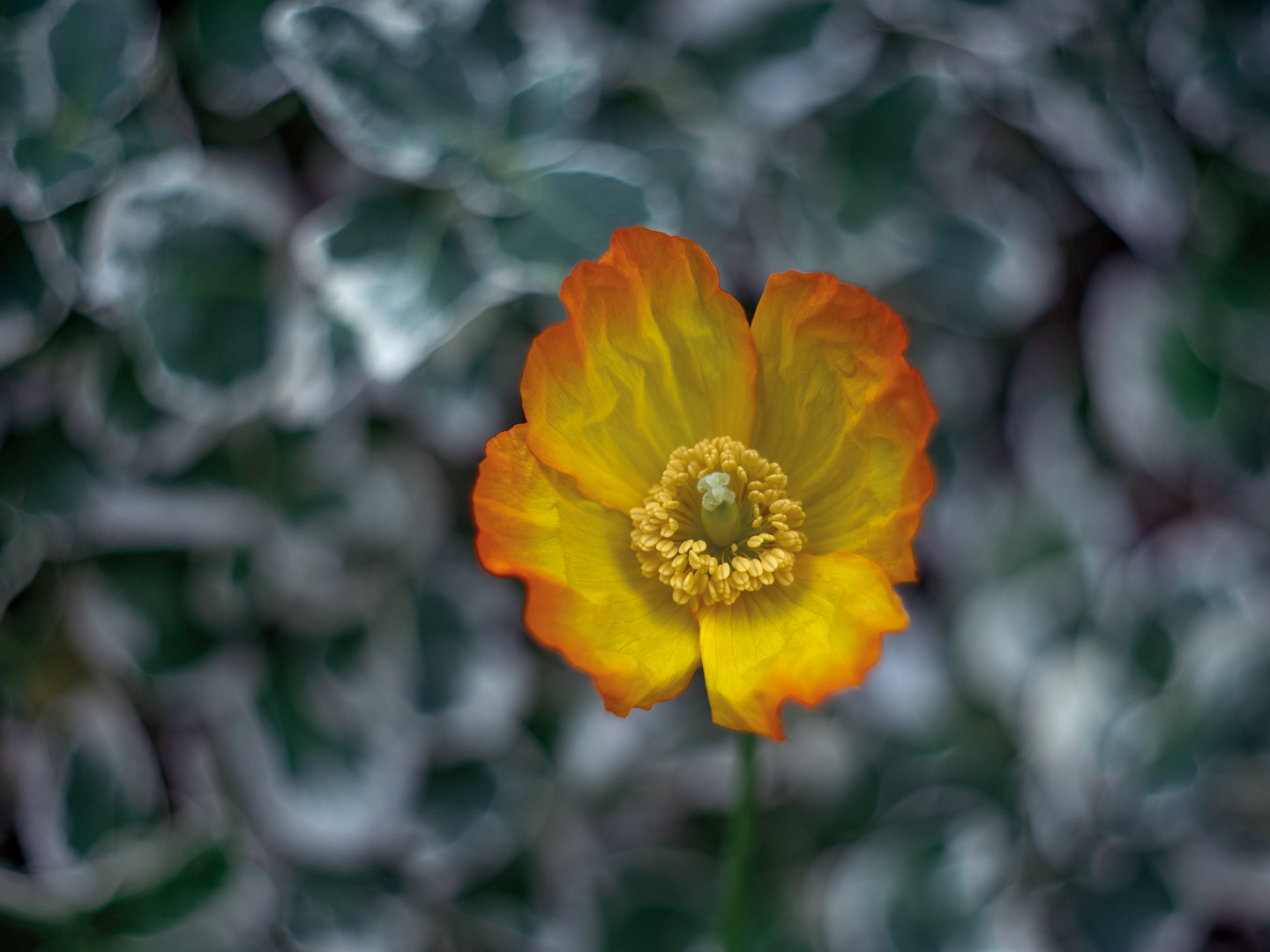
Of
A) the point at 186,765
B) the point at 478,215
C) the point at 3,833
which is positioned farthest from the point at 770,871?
the point at 3,833

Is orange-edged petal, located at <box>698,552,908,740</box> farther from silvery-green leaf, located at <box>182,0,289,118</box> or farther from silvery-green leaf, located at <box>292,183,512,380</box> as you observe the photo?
silvery-green leaf, located at <box>182,0,289,118</box>

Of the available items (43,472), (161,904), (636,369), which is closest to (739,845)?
(636,369)

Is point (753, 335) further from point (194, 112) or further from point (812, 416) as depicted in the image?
point (194, 112)

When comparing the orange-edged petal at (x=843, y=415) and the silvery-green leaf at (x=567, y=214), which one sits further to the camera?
the silvery-green leaf at (x=567, y=214)

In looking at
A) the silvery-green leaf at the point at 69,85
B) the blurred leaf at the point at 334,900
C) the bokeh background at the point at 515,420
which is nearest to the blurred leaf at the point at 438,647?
the bokeh background at the point at 515,420

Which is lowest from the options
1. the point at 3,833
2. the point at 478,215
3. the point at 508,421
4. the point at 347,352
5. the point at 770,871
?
the point at 770,871

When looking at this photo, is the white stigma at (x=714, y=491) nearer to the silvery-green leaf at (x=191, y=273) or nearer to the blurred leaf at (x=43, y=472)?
the silvery-green leaf at (x=191, y=273)

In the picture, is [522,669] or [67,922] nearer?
[67,922]
